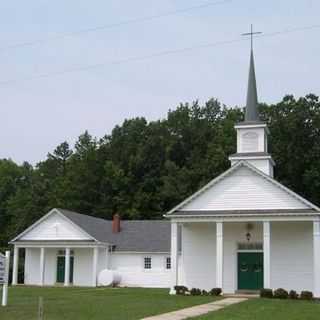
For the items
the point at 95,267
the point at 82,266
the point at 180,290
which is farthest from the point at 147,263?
the point at 180,290

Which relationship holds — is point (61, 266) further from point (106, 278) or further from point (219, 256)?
point (219, 256)

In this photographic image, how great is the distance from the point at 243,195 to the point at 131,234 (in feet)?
59.8

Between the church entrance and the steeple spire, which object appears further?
the church entrance

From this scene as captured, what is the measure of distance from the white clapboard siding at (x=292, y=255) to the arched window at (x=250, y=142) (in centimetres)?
571

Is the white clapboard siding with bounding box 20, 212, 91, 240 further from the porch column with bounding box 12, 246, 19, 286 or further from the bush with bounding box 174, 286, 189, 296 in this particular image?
the bush with bounding box 174, 286, 189, 296

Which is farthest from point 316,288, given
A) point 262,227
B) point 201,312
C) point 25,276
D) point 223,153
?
point 223,153

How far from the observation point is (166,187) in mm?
68562

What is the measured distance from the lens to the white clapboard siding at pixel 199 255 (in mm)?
38062

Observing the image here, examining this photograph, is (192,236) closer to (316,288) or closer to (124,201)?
(316,288)

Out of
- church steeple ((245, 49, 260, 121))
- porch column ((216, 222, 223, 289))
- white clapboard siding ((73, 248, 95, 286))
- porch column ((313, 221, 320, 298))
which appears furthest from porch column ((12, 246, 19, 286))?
porch column ((313, 221, 320, 298))

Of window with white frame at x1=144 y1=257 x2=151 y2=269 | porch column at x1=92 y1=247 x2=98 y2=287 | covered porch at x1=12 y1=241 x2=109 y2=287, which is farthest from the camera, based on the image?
window with white frame at x1=144 y1=257 x2=151 y2=269

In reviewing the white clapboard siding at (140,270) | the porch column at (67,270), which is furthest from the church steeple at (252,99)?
the porch column at (67,270)

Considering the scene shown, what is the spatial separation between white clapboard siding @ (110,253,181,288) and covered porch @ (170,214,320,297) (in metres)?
9.59

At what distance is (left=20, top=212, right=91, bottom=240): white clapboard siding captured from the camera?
48.6 m
